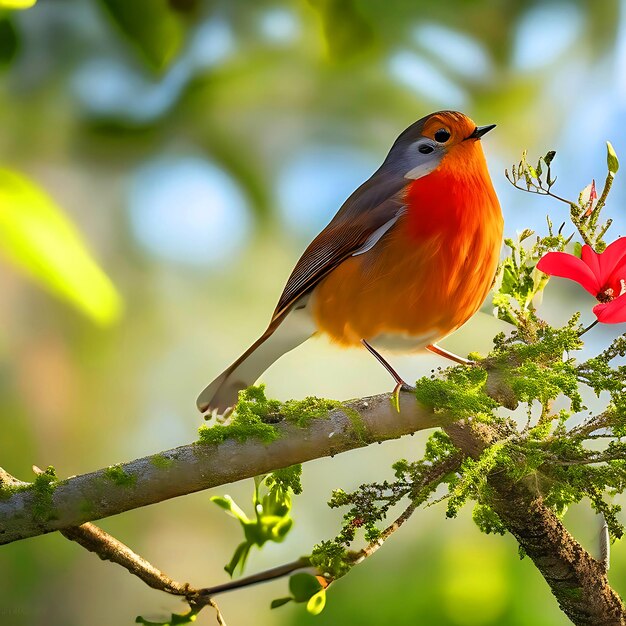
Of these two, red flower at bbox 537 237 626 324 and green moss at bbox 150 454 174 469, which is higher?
red flower at bbox 537 237 626 324

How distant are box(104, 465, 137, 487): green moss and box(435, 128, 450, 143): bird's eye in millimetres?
701

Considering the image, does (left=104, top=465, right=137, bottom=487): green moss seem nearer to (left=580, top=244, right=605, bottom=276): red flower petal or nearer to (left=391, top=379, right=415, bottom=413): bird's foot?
(left=391, top=379, right=415, bottom=413): bird's foot

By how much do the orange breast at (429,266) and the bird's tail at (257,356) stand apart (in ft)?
0.28

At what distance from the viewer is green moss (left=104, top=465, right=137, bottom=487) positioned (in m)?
1.00

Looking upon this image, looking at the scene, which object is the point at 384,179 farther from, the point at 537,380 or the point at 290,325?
the point at 537,380

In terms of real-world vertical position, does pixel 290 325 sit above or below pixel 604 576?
above

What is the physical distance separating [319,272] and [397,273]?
0.14 m

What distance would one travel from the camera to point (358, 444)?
1032 millimetres

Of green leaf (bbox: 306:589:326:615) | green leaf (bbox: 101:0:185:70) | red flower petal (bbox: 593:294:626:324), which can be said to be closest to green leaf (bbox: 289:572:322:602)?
green leaf (bbox: 306:589:326:615)

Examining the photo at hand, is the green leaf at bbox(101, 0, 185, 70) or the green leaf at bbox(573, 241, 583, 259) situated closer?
the green leaf at bbox(573, 241, 583, 259)

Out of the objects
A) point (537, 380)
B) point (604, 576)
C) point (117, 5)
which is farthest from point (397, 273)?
point (117, 5)

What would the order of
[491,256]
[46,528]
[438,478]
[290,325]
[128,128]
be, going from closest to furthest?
[46,528] < [438,478] < [491,256] < [290,325] < [128,128]

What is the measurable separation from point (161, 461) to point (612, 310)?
23.0 inches

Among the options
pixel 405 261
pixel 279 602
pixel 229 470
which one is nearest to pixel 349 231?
pixel 405 261
